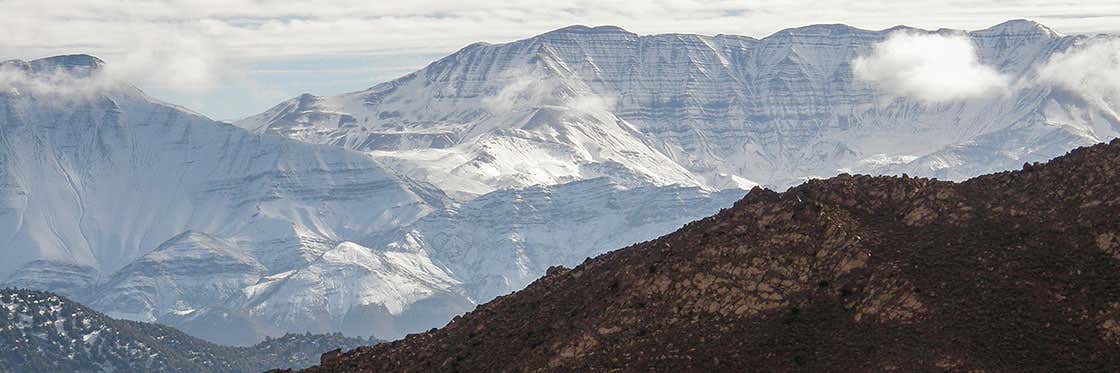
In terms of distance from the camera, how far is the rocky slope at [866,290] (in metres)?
59.9

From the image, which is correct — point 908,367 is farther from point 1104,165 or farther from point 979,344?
point 1104,165

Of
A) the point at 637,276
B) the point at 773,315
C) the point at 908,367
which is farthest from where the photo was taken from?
the point at 637,276

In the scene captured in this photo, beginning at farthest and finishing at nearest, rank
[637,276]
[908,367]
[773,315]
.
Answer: [637,276] → [773,315] → [908,367]

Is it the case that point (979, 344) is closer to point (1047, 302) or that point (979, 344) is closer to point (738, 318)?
point (1047, 302)

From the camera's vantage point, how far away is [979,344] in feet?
195

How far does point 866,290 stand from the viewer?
63.0 m

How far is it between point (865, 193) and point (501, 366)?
1428cm

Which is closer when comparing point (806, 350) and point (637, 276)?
point (806, 350)

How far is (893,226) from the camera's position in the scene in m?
67.0

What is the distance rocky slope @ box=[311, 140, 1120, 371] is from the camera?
2359 inches

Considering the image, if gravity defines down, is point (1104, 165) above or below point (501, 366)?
above

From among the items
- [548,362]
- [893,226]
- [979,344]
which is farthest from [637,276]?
[979,344]

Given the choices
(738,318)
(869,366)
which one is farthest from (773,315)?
(869,366)

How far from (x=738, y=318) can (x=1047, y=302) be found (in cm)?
968
